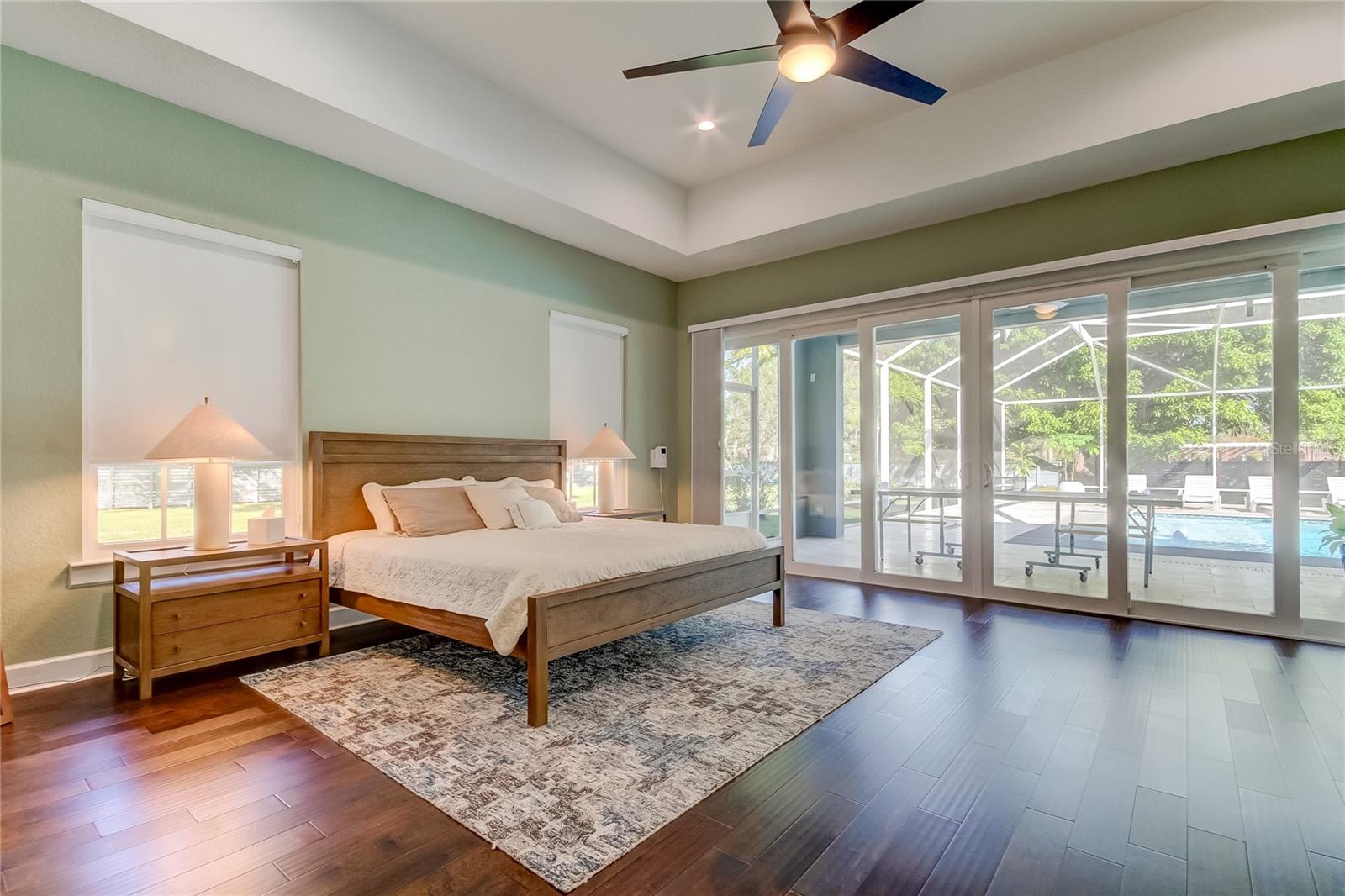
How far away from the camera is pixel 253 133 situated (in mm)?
3842

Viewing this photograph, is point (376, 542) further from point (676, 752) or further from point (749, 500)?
point (749, 500)

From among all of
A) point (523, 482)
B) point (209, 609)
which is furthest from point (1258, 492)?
point (209, 609)

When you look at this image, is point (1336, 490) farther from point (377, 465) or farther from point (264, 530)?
point (264, 530)

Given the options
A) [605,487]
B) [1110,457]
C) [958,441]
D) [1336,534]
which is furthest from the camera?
[605,487]

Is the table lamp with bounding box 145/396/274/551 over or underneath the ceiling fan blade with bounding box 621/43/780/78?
underneath

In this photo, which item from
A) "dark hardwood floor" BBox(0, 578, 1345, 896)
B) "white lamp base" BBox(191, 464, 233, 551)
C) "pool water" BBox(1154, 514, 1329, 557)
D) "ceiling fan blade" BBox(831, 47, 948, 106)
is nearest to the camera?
"dark hardwood floor" BBox(0, 578, 1345, 896)

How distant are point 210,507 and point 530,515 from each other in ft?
5.88

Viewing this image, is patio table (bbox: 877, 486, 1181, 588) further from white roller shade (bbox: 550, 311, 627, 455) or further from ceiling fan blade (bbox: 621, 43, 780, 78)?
ceiling fan blade (bbox: 621, 43, 780, 78)

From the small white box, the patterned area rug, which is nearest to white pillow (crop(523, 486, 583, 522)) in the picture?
the patterned area rug

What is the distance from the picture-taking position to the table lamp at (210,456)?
125 inches

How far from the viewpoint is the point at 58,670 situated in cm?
315

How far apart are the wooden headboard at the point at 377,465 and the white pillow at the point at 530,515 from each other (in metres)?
0.75

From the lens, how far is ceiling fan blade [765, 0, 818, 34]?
261 centimetres

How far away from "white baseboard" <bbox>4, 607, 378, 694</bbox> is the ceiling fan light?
14.7 ft
